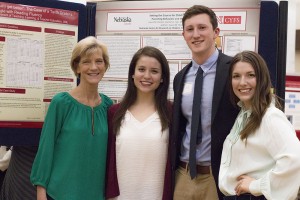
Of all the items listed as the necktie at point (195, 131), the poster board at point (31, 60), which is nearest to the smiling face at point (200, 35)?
the necktie at point (195, 131)

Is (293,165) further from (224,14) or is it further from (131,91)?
(224,14)

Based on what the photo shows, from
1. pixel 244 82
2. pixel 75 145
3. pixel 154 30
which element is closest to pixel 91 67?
pixel 75 145

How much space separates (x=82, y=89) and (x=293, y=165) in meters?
1.22

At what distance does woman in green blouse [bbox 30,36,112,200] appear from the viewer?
230cm

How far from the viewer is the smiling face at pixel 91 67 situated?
7.91ft

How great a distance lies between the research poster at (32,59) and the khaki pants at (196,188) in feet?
3.45

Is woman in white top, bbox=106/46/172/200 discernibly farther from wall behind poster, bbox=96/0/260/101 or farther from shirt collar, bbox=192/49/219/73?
wall behind poster, bbox=96/0/260/101

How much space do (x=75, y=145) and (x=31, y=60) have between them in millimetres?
811

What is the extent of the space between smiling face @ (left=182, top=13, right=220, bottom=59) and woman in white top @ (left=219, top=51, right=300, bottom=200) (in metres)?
0.28

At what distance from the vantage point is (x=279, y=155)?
1.82 metres

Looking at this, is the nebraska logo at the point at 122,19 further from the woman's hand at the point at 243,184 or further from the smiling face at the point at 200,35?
the woman's hand at the point at 243,184

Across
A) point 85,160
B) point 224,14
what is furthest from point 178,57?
point 85,160

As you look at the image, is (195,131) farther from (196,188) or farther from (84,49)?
(84,49)

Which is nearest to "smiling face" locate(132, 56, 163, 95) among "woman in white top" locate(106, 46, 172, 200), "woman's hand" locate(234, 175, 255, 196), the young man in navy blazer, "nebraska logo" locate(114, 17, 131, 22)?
"woman in white top" locate(106, 46, 172, 200)
